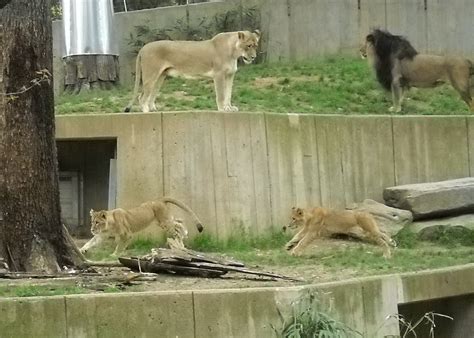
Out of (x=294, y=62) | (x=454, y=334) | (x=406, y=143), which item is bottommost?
(x=454, y=334)

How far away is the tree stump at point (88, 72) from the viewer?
55.4 ft

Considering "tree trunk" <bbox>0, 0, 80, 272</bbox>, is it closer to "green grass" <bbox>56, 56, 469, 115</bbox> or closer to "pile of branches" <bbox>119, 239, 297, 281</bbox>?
"pile of branches" <bbox>119, 239, 297, 281</bbox>

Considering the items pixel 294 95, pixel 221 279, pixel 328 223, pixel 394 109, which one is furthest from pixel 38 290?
pixel 394 109

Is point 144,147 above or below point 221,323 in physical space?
above

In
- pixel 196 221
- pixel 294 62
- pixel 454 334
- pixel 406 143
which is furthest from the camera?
pixel 294 62

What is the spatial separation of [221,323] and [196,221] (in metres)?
4.05

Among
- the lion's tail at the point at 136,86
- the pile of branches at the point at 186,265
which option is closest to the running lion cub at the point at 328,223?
the pile of branches at the point at 186,265

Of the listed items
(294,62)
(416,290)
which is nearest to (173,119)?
(416,290)

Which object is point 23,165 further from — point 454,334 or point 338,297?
point 454,334

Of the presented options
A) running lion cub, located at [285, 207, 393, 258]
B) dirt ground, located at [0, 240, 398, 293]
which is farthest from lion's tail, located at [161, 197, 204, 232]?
dirt ground, located at [0, 240, 398, 293]

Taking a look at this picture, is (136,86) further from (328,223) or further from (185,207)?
(328,223)

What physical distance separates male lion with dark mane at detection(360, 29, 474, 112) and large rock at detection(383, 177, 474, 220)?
111 inches

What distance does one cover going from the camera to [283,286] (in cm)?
877

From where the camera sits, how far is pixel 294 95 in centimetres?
1631
